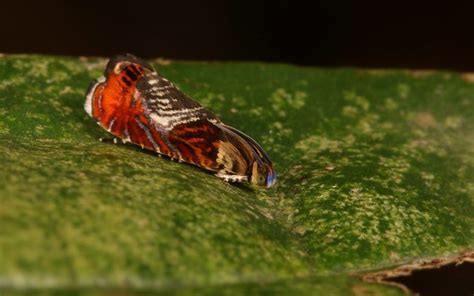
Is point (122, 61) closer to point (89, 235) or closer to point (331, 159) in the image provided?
point (331, 159)

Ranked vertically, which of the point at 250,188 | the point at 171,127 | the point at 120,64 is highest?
the point at 120,64

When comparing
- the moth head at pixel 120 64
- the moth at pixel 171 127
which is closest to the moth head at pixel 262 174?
the moth at pixel 171 127

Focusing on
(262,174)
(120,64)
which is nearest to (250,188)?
(262,174)

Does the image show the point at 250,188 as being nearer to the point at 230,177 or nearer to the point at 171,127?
the point at 230,177

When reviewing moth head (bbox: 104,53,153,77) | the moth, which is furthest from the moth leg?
moth head (bbox: 104,53,153,77)

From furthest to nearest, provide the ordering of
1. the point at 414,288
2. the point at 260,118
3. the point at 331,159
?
the point at 260,118 < the point at 331,159 < the point at 414,288

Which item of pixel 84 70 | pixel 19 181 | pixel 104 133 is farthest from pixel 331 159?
pixel 19 181
